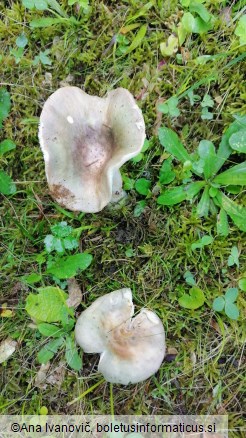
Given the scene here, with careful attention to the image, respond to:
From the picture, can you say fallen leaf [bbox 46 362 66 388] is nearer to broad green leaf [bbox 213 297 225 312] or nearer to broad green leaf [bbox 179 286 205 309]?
broad green leaf [bbox 179 286 205 309]

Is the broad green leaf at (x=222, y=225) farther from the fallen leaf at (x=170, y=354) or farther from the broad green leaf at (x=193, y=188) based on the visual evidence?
the fallen leaf at (x=170, y=354)

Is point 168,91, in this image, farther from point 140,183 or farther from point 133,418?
point 133,418

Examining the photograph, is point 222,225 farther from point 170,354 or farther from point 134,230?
point 170,354

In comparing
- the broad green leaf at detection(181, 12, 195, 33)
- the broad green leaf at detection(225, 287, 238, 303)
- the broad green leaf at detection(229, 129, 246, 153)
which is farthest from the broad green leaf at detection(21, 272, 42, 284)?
the broad green leaf at detection(181, 12, 195, 33)

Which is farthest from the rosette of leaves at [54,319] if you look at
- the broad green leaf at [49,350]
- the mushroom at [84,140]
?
the mushroom at [84,140]

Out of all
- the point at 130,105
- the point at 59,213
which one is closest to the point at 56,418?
the point at 59,213

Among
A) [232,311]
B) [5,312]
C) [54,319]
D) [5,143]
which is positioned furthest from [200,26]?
[5,312]
